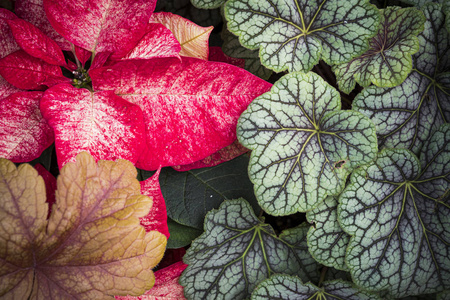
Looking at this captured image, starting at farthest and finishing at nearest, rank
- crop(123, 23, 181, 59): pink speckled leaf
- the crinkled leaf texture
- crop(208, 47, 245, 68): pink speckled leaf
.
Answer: crop(208, 47, 245, 68): pink speckled leaf, crop(123, 23, 181, 59): pink speckled leaf, the crinkled leaf texture

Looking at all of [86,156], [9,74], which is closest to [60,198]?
[86,156]

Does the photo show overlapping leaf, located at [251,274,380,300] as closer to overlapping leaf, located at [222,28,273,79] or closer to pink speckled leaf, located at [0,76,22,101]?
overlapping leaf, located at [222,28,273,79]

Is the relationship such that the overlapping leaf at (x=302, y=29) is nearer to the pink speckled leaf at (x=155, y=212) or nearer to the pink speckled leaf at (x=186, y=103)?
the pink speckled leaf at (x=186, y=103)

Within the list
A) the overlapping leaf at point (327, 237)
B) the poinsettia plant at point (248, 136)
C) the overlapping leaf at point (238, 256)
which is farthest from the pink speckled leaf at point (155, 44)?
the overlapping leaf at point (327, 237)

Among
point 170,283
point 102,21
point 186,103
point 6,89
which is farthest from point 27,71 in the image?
point 170,283

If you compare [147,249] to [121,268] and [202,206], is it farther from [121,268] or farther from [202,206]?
[202,206]

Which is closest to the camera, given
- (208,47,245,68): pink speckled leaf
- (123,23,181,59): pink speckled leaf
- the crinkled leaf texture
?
the crinkled leaf texture

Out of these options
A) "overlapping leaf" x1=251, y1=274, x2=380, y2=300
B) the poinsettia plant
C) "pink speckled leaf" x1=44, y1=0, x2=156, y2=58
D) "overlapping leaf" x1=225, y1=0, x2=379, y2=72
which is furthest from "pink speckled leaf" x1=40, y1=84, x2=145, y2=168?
"overlapping leaf" x1=251, y1=274, x2=380, y2=300
